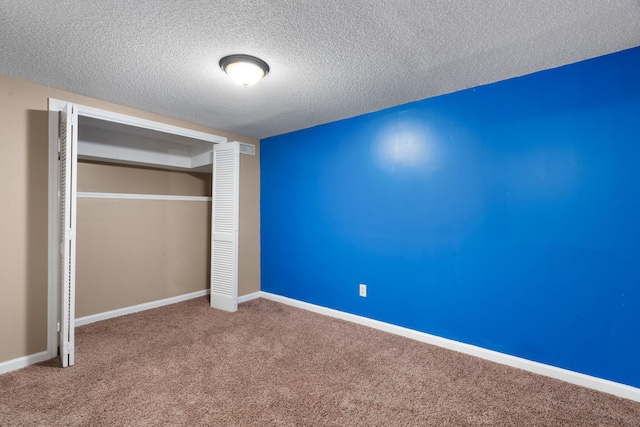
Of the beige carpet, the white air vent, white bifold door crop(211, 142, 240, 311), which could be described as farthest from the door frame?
the white air vent

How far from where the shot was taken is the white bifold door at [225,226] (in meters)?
3.54

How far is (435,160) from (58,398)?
327cm

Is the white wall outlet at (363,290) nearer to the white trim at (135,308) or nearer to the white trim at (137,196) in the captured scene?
the white trim at (135,308)

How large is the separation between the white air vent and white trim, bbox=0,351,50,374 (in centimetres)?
280

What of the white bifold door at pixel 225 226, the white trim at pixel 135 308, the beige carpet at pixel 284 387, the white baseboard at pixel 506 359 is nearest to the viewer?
the beige carpet at pixel 284 387

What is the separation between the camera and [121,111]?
293 centimetres

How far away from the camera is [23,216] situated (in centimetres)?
235

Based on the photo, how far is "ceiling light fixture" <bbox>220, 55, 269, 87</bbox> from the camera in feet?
6.56

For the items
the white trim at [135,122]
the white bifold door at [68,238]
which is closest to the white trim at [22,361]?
the white bifold door at [68,238]

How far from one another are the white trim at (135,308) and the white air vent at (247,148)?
2042mm

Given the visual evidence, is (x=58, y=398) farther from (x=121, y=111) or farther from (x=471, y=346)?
(x=471, y=346)

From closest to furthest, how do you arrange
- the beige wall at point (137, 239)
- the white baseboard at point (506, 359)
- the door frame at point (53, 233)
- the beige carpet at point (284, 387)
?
the beige carpet at point (284, 387)
the white baseboard at point (506, 359)
the door frame at point (53, 233)
the beige wall at point (137, 239)

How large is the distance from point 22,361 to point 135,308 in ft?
3.98

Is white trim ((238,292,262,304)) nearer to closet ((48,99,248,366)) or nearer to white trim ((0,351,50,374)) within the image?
closet ((48,99,248,366))
